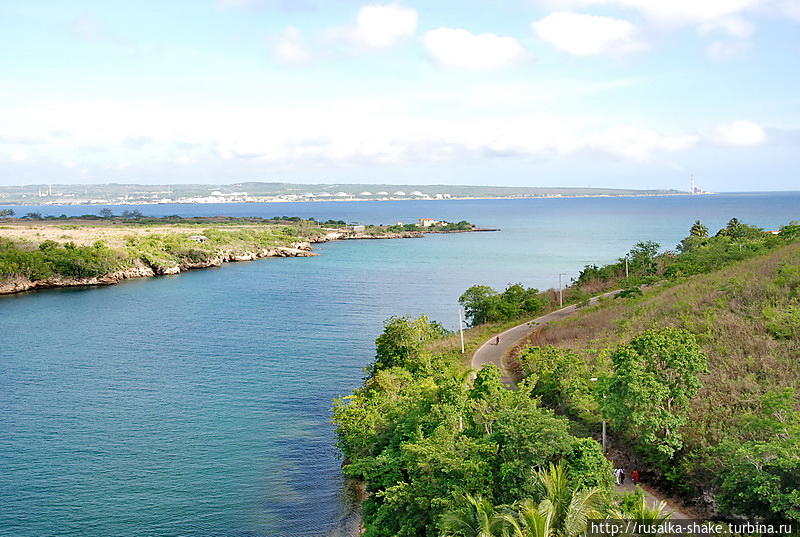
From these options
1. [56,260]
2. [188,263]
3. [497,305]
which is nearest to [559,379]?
[497,305]

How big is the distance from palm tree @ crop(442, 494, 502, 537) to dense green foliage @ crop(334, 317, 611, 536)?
117cm

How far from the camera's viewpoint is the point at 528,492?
1769cm

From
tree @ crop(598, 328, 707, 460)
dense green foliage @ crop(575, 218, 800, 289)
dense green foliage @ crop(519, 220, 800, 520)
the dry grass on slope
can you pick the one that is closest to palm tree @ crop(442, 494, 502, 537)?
dense green foliage @ crop(519, 220, 800, 520)

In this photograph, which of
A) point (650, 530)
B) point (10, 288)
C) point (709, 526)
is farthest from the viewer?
point (10, 288)

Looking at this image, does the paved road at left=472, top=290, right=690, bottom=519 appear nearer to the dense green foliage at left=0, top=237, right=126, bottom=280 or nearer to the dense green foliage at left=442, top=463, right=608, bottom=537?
the dense green foliage at left=442, top=463, right=608, bottom=537

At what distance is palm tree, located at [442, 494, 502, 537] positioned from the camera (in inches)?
620

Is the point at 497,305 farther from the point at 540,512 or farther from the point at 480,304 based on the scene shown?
the point at 540,512

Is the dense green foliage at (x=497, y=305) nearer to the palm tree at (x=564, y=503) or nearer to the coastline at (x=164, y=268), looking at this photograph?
the palm tree at (x=564, y=503)

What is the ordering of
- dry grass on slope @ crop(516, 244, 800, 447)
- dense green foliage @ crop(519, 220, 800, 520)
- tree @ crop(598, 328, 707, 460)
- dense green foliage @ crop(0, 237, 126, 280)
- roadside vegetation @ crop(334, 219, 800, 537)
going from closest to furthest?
1. roadside vegetation @ crop(334, 219, 800, 537)
2. dense green foliage @ crop(519, 220, 800, 520)
3. tree @ crop(598, 328, 707, 460)
4. dry grass on slope @ crop(516, 244, 800, 447)
5. dense green foliage @ crop(0, 237, 126, 280)

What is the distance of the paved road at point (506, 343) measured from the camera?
37.3 m

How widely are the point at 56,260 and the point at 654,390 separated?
8728cm

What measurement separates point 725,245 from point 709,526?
51851 mm

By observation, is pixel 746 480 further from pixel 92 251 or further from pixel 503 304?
pixel 92 251

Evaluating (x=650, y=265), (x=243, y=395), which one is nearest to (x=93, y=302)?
(x=243, y=395)
